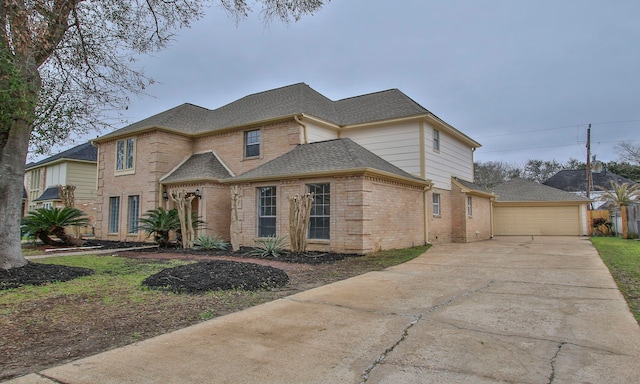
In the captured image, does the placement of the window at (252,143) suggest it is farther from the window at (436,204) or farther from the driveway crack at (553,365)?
the driveway crack at (553,365)

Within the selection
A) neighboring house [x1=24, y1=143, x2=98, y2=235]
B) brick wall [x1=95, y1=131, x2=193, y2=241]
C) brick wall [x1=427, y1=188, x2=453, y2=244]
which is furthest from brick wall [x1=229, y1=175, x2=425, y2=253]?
neighboring house [x1=24, y1=143, x2=98, y2=235]

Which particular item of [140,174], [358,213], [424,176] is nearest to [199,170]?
[140,174]

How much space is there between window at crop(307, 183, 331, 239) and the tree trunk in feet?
26.0

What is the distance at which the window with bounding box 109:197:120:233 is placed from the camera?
18.9 metres

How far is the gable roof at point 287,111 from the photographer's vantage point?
53.3 ft

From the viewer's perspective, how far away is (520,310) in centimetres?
522

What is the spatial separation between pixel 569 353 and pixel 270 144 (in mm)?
13850

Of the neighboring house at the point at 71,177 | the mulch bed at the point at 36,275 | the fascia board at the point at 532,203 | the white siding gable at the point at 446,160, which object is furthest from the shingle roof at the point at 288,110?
the fascia board at the point at 532,203

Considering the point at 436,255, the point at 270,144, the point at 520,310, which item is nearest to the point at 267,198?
the point at 270,144

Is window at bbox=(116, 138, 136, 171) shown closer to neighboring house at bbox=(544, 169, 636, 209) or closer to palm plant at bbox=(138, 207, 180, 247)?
palm plant at bbox=(138, 207, 180, 247)

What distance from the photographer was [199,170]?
1656 cm

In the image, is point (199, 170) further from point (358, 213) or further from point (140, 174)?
point (358, 213)

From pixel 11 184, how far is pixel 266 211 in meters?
7.96

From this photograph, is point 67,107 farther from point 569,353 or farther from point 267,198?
point 569,353
